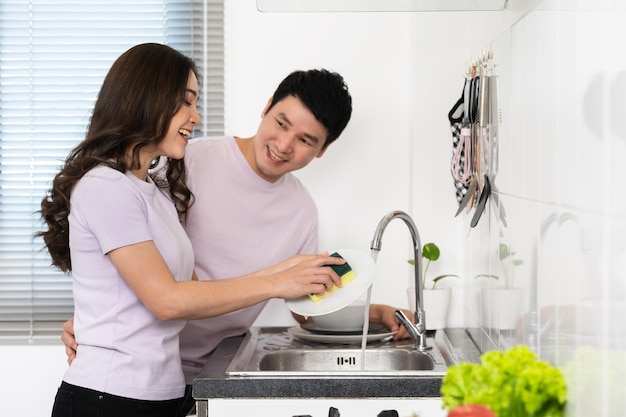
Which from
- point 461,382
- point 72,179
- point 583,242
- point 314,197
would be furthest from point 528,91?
point 314,197

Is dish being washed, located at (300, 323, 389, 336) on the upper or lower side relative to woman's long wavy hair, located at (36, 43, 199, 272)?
lower

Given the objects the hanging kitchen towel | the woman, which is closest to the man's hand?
the woman

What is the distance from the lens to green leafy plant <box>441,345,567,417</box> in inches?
35.8

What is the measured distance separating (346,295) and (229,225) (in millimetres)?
515

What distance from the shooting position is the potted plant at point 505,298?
5.16ft

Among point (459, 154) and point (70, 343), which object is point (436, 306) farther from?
point (70, 343)

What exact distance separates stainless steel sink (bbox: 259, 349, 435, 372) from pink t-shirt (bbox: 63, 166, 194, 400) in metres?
0.39

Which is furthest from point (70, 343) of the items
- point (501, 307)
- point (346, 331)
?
point (501, 307)

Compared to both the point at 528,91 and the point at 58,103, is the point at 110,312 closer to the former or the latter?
the point at 528,91

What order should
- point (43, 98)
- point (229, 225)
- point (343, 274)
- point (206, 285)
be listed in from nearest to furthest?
point (206, 285), point (343, 274), point (229, 225), point (43, 98)

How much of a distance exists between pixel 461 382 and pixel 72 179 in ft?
3.47

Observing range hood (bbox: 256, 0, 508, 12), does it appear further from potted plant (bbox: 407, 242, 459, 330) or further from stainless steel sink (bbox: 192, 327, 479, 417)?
potted plant (bbox: 407, 242, 459, 330)

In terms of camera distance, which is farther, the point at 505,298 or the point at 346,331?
the point at 346,331

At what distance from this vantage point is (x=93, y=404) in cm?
168
